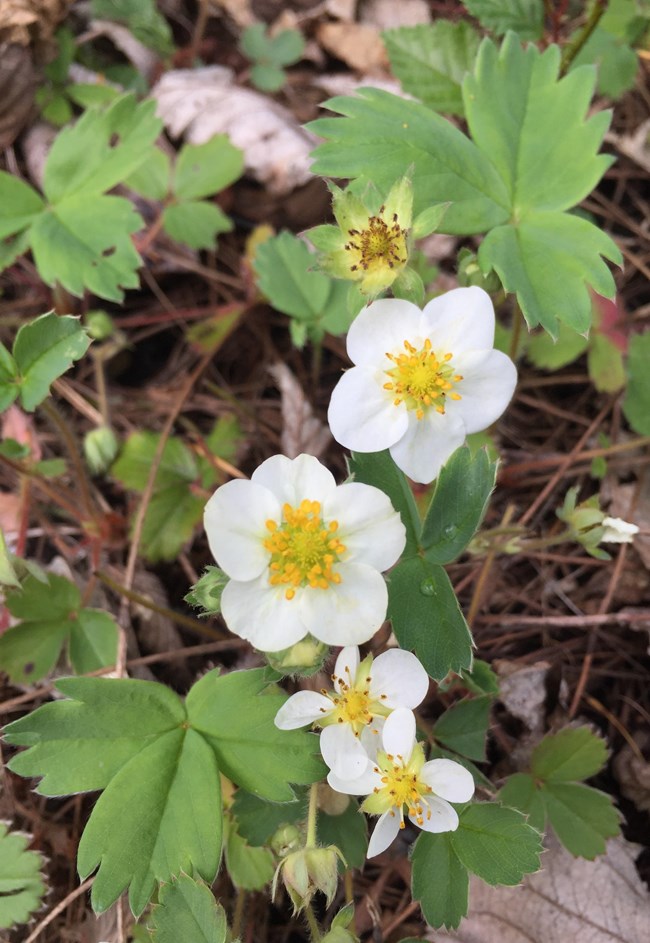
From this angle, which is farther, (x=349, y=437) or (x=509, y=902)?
(x=509, y=902)

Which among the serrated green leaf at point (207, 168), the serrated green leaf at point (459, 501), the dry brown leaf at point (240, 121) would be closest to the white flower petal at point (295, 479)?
the serrated green leaf at point (459, 501)

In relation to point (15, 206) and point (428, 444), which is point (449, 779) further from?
point (15, 206)

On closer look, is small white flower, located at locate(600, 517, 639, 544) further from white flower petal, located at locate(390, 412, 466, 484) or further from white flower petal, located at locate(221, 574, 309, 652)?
white flower petal, located at locate(221, 574, 309, 652)

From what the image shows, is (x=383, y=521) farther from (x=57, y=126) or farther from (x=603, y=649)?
(x=57, y=126)

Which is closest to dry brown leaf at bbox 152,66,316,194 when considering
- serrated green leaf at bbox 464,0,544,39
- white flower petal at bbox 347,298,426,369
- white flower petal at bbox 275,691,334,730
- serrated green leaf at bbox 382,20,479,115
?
serrated green leaf at bbox 382,20,479,115

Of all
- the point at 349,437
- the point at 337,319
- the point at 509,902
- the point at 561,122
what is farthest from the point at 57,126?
the point at 509,902

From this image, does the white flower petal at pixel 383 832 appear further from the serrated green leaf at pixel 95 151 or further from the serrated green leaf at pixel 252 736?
the serrated green leaf at pixel 95 151
